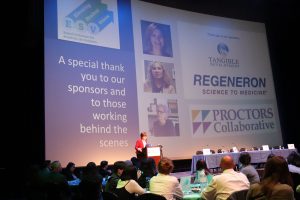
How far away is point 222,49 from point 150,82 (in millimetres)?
2821

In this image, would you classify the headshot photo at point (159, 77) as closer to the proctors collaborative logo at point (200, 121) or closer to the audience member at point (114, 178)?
the proctors collaborative logo at point (200, 121)

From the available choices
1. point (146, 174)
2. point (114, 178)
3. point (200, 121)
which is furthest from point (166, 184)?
point (200, 121)

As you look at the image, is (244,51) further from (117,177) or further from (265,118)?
(117,177)

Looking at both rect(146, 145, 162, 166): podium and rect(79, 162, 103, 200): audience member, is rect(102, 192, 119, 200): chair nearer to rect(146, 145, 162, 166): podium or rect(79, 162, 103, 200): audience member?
rect(79, 162, 103, 200): audience member

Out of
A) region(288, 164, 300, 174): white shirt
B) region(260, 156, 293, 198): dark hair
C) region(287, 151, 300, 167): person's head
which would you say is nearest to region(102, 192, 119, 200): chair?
region(260, 156, 293, 198): dark hair

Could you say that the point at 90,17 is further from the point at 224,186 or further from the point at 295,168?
the point at 224,186

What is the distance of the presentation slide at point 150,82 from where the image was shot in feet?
22.9

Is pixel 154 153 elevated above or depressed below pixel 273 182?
above

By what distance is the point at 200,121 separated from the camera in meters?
8.99

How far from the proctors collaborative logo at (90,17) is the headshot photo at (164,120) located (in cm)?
222

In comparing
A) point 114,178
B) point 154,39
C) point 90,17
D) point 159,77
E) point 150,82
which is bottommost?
point 114,178

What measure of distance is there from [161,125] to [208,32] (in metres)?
3.22

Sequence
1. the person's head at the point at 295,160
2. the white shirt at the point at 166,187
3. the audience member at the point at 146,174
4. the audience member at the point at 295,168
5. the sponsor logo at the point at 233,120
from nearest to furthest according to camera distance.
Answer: the white shirt at the point at 166,187
the audience member at the point at 295,168
the person's head at the point at 295,160
the audience member at the point at 146,174
the sponsor logo at the point at 233,120

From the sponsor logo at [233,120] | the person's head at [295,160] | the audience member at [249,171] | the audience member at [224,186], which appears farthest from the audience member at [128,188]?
the sponsor logo at [233,120]
